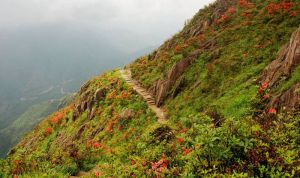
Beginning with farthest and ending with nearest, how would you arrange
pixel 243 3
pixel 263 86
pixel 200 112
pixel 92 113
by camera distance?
pixel 243 3 < pixel 92 113 < pixel 200 112 < pixel 263 86

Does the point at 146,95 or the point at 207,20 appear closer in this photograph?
the point at 146,95

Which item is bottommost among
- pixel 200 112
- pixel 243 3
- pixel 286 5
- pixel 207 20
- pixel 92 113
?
pixel 200 112

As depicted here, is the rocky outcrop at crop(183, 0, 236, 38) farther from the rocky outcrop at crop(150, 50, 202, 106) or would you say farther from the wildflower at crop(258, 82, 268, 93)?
the wildflower at crop(258, 82, 268, 93)

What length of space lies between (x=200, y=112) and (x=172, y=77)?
8132mm

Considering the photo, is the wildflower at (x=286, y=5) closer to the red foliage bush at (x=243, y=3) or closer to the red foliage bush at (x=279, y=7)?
the red foliage bush at (x=279, y=7)

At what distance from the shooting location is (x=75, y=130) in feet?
110

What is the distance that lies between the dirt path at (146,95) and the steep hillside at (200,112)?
0.42ft

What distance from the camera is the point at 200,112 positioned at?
71.6 ft

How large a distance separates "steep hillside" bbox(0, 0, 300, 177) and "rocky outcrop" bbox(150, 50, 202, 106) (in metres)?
0.11

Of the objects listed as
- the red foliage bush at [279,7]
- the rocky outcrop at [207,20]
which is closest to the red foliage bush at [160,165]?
the red foliage bush at [279,7]

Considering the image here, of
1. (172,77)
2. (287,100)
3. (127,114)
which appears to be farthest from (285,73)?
(127,114)

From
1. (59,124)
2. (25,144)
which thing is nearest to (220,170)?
(59,124)

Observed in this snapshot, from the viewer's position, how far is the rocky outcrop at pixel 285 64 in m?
17.2

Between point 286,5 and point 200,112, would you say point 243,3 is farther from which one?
point 200,112
